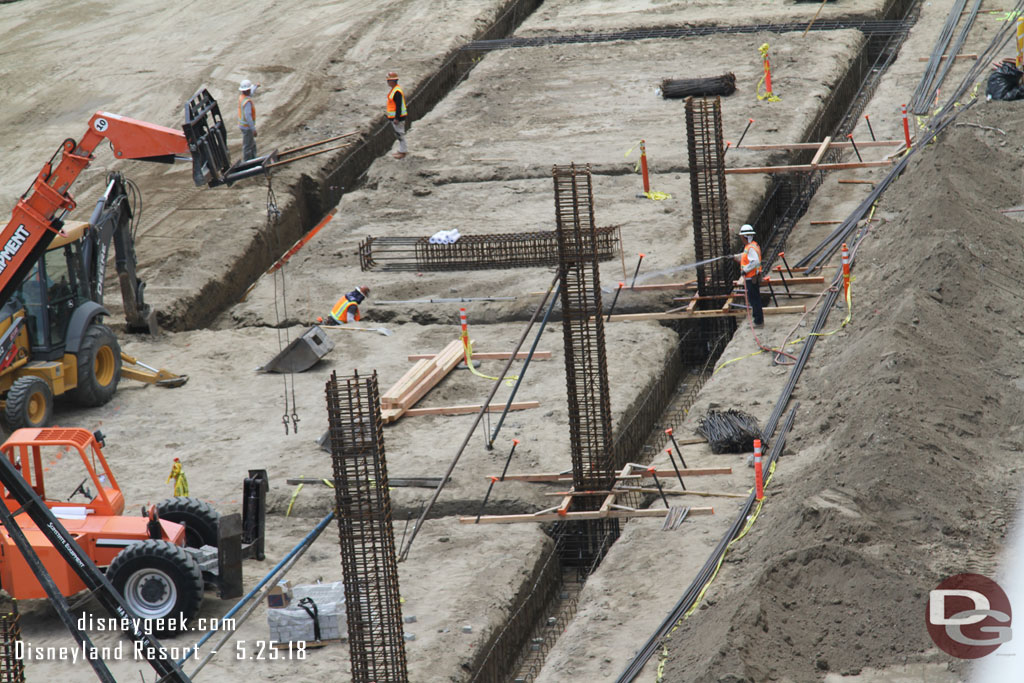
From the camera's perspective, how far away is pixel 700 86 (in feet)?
85.5

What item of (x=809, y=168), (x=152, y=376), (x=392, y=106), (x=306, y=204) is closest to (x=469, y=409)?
(x=152, y=376)

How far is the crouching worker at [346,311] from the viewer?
19266 mm

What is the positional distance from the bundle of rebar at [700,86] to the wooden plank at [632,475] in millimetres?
13551

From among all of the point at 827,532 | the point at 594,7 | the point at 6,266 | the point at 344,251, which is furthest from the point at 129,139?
the point at 594,7

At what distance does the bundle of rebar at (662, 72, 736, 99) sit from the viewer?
85.2ft

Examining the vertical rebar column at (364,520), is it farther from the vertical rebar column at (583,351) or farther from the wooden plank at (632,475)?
the wooden plank at (632,475)

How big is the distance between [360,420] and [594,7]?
80.3 ft

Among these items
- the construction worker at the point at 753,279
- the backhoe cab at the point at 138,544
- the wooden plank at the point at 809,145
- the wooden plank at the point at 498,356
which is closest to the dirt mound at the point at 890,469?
the construction worker at the point at 753,279

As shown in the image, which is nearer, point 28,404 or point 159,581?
point 159,581

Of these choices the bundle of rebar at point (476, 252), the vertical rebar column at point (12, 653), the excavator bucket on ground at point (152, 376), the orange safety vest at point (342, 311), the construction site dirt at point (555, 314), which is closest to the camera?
the vertical rebar column at point (12, 653)

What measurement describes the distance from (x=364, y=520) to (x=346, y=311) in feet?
30.2

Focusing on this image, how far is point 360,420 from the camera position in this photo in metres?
10.1

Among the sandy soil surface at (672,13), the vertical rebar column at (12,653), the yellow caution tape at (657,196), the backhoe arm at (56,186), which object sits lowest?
the yellow caution tape at (657,196)

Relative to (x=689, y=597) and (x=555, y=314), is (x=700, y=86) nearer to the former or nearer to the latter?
(x=555, y=314)
